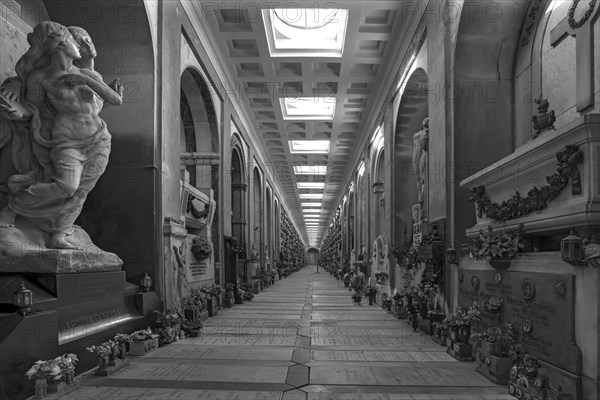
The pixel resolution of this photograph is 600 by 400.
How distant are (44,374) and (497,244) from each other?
14.8 ft

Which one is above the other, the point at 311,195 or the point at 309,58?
the point at 309,58

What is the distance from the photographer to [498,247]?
4.88 meters

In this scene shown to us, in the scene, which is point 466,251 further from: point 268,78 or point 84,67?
point 268,78

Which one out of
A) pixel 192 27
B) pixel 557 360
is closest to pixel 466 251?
pixel 557 360

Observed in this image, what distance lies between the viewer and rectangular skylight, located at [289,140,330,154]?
853 inches

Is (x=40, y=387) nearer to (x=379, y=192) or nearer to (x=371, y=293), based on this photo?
(x=371, y=293)

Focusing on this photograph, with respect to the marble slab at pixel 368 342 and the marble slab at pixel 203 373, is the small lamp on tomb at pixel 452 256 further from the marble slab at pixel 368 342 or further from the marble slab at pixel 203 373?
the marble slab at pixel 203 373

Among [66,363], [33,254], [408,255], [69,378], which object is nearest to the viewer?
[66,363]

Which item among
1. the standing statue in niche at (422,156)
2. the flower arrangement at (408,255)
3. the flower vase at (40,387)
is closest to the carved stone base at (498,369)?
the flower arrangement at (408,255)

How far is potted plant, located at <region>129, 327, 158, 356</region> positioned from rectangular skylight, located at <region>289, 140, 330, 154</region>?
15.8m

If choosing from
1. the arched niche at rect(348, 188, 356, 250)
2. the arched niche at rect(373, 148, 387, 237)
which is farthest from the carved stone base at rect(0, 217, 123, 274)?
the arched niche at rect(348, 188, 356, 250)

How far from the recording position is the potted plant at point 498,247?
4762mm

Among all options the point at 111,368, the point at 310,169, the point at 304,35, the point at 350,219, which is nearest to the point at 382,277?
the point at 304,35

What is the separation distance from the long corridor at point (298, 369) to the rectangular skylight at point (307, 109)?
31.4 ft
